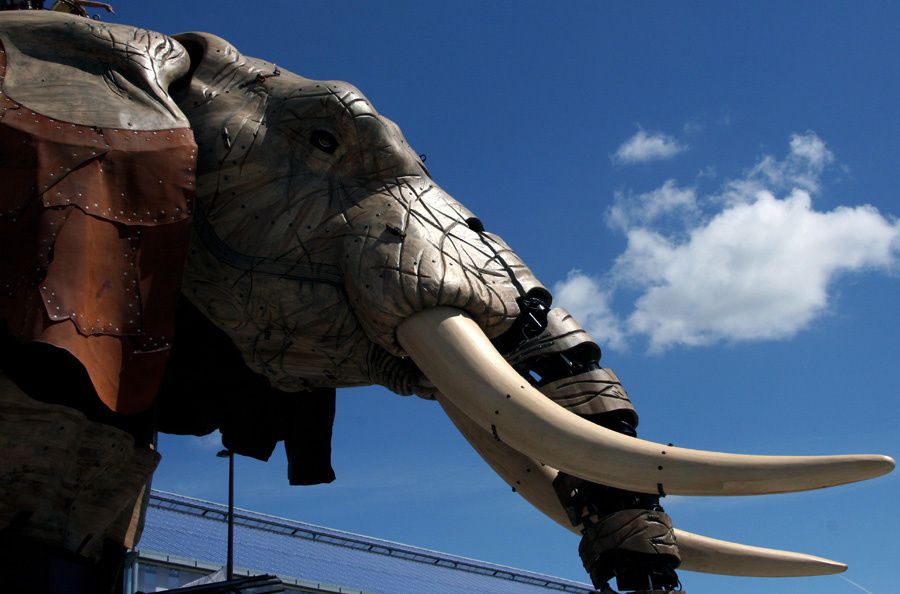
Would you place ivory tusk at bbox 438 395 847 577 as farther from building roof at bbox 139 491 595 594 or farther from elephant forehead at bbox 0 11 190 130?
building roof at bbox 139 491 595 594

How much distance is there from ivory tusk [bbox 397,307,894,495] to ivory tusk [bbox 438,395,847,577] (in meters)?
0.47

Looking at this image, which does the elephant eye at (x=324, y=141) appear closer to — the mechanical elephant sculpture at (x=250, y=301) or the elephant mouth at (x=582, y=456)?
the mechanical elephant sculpture at (x=250, y=301)

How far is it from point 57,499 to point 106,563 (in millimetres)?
708

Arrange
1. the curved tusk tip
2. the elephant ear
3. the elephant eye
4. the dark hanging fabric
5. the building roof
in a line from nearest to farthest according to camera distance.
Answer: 1. the curved tusk tip
2. the elephant ear
3. the elephant eye
4. the dark hanging fabric
5. the building roof

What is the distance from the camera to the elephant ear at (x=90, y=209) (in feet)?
17.5

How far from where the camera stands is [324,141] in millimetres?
6324

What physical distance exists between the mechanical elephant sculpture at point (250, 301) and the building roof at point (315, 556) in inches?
404

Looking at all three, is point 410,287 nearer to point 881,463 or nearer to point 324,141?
point 324,141

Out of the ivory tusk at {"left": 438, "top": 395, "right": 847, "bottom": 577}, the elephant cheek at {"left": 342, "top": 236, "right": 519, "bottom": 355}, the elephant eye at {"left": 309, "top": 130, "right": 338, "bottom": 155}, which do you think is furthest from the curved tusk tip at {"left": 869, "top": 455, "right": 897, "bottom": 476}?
the elephant eye at {"left": 309, "top": 130, "right": 338, "bottom": 155}

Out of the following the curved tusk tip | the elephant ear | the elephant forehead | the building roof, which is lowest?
the curved tusk tip

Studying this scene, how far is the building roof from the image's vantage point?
1806cm

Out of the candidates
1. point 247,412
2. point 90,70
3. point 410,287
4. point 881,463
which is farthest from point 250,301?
point 881,463

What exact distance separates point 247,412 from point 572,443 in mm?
2319

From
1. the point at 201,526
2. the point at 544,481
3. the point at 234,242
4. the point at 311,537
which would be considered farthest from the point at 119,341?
the point at 311,537
